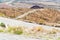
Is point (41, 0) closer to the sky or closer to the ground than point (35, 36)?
closer to the ground

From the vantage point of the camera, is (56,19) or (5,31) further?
(56,19)

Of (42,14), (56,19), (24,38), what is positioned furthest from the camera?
(42,14)

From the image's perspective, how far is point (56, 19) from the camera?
Result: 2042 centimetres

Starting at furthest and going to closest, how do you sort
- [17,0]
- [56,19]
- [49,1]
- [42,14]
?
[17,0], [49,1], [42,14], [56,19]

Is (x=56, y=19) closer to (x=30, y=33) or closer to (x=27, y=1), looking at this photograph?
(x=30, y=33)

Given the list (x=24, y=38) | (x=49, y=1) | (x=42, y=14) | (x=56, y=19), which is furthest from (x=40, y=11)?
(x=49, y=1)

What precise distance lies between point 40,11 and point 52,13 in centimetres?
135

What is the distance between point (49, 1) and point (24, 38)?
27105 mm

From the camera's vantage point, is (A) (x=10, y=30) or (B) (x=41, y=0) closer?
(A) (x=10, y=30)

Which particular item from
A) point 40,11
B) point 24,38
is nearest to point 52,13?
point 40,11

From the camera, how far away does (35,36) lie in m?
11.2

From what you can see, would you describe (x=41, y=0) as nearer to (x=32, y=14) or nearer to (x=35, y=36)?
(x=32, y=14)

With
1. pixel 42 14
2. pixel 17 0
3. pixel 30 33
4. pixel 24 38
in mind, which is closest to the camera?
pixel 24 38

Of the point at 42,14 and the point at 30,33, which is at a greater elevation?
the point at 30,33
